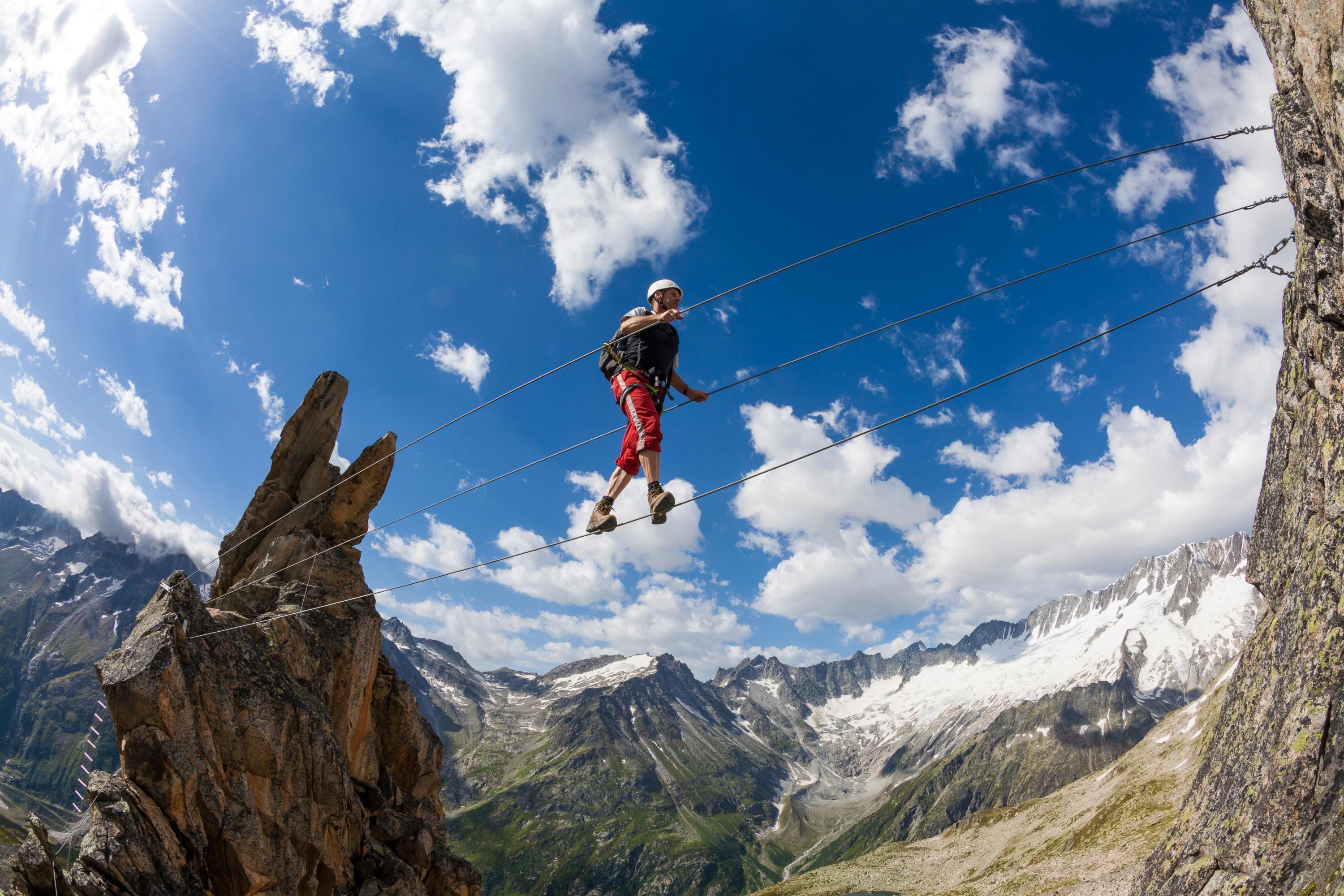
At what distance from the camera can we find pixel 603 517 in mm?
12969

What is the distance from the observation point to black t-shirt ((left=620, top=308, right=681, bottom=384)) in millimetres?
12766

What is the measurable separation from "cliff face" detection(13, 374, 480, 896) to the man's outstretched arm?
20.2 metres

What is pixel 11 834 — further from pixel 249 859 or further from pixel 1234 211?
pixel 1234 211

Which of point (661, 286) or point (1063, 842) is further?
point (1063, 842)

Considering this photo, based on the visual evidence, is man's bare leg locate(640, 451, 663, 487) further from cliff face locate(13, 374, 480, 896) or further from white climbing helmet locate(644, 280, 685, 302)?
cliff face locate(13, 374, 480, 896)

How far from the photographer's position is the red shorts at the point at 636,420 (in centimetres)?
1229

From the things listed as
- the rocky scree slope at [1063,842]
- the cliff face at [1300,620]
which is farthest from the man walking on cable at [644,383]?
the rocky scree slope at [1063,842]

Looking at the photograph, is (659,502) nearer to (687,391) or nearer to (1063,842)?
(687,391)

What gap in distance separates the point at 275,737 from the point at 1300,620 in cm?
A: 2944

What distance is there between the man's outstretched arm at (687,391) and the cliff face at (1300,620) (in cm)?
1132

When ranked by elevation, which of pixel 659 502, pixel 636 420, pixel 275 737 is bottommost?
pixel 275 737

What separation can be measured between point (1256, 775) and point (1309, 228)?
9.94 meters

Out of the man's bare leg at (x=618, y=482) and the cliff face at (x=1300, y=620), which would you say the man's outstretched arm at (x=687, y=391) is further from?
the cliff face at (x=1300, y=620)

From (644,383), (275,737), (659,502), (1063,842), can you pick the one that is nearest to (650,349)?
(644,383)
